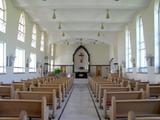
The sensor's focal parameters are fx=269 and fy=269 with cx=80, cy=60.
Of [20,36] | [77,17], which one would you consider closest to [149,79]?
[77,17]

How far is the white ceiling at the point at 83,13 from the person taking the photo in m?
13.1

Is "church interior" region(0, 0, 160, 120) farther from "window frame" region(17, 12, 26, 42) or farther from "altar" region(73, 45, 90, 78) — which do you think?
"altar" region(73, 45, 90, 78)

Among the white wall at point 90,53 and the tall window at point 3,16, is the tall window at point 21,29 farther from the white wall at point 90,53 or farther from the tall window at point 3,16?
the white wall at point 90,53

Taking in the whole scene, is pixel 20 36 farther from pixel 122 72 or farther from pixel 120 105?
pixel 120 105

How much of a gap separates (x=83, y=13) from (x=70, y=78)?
15.4 feet

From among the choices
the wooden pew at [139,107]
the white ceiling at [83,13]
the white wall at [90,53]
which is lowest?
the wooden pew at [139,107]

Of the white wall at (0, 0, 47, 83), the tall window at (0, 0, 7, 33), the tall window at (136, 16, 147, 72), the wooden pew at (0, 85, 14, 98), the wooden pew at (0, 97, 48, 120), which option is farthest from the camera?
the tall window at (136, 16, 147, 72)

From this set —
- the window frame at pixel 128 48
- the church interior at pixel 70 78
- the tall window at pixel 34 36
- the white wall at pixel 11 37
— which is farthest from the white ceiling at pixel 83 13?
the tall window at pixel 34 36

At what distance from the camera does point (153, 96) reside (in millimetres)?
7617

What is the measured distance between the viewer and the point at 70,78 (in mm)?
18453

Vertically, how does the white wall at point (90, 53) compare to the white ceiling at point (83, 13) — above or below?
below

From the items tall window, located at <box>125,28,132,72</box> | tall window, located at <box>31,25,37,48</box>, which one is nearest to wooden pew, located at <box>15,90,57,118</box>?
tall window, located at <box>31,25,37,48</box>

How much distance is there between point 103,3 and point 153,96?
6690 millimetres

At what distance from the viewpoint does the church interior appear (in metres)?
5.72
